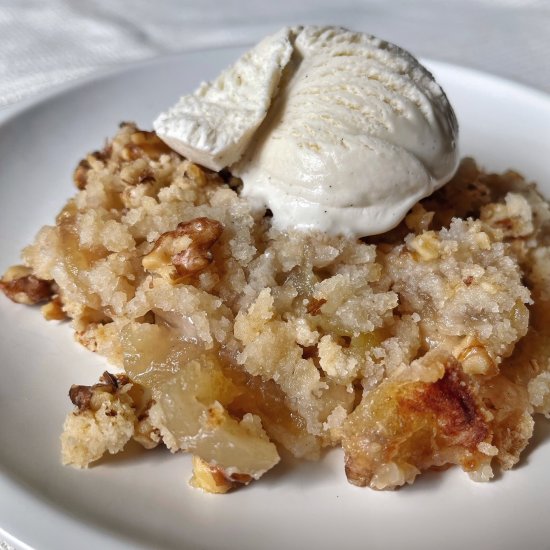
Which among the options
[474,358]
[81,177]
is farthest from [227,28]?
[474,358]

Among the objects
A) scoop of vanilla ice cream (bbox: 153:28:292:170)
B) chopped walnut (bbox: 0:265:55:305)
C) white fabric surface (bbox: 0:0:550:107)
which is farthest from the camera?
white fabric surface (bbox: 0:0:550:107)

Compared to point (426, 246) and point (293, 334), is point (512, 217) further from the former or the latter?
point (293, 334)

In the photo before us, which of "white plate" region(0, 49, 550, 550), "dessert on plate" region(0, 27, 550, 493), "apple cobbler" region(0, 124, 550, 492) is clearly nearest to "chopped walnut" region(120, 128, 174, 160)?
"dessert on plate" region(0, 27, 550, 493)

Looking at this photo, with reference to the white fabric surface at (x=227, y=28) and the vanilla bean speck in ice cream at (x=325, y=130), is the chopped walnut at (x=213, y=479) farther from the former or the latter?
the white fabric surface at (x=227, y=28)

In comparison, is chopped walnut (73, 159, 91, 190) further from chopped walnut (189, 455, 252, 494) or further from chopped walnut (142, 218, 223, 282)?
chopped walnut (189, 455, 252, 494)

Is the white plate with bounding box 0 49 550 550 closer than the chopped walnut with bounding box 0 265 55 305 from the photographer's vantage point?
Yes

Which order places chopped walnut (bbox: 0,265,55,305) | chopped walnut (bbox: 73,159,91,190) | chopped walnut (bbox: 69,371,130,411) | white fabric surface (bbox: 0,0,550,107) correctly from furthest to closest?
white fabric surface (bbox: 0,0,550,107), chopped walnut (bbox: 73,159,91,190), chopped walnut (bbox: 0,265,55,305), chopped walnut (bbox: 69,371,130,411)

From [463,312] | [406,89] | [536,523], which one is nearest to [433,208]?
[406,89]

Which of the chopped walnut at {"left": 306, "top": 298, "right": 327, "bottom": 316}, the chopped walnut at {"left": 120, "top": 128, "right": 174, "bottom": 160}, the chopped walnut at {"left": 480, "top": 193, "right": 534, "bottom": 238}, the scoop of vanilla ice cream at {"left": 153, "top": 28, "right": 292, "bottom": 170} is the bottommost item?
the chopped walnut at {"left": 306, "top": 298, "right": 327, "bottom": 316}
